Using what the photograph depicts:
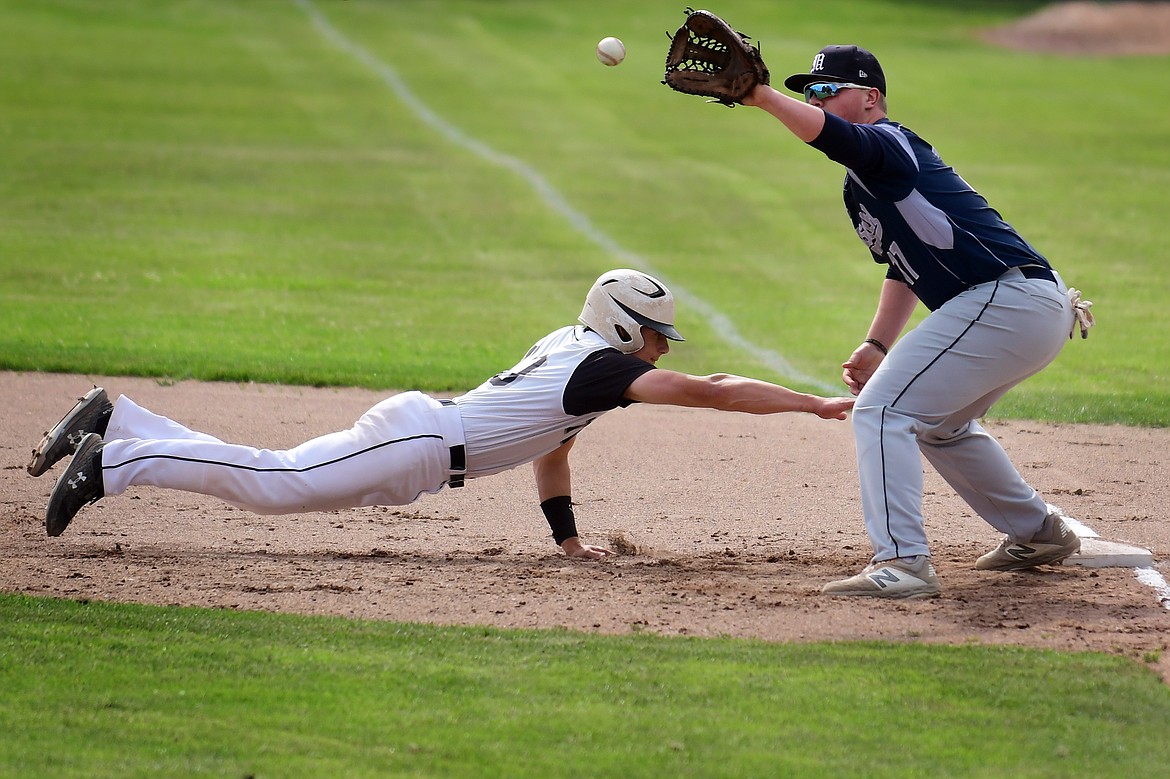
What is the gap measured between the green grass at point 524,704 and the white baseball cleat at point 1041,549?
3.71 feet

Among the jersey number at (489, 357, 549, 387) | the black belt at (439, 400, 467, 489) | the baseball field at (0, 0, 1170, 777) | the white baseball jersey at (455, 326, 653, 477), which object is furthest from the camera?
the jersey number at (489, 357, 549, 387)

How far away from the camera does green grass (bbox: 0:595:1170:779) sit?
148 inches

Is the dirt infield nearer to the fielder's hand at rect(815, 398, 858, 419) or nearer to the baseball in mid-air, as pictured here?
the fielder's hand at rect(815, 398, 858, 419)

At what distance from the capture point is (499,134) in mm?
23812

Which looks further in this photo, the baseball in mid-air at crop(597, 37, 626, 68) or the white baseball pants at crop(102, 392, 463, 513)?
the baseball in mid-air at crop(597, 37, 626, 68)

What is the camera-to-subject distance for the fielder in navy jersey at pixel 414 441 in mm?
5449

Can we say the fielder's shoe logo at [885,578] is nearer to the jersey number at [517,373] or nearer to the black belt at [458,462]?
the jersey number at [517,373]

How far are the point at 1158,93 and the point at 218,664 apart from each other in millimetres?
29380

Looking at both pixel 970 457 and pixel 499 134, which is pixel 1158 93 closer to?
pixel 499 134

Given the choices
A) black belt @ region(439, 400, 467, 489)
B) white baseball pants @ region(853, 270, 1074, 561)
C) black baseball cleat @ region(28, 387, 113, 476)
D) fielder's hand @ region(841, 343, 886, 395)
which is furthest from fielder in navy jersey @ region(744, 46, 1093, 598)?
black baseball cleat @ region(28, 387, 113, 476)

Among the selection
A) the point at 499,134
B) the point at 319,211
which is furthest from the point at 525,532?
the point at 499,134

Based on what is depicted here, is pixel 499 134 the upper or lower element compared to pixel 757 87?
lower

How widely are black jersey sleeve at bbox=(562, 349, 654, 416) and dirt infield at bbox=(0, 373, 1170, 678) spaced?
0.71 meters

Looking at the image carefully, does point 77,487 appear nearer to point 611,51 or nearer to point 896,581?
point 611,51
